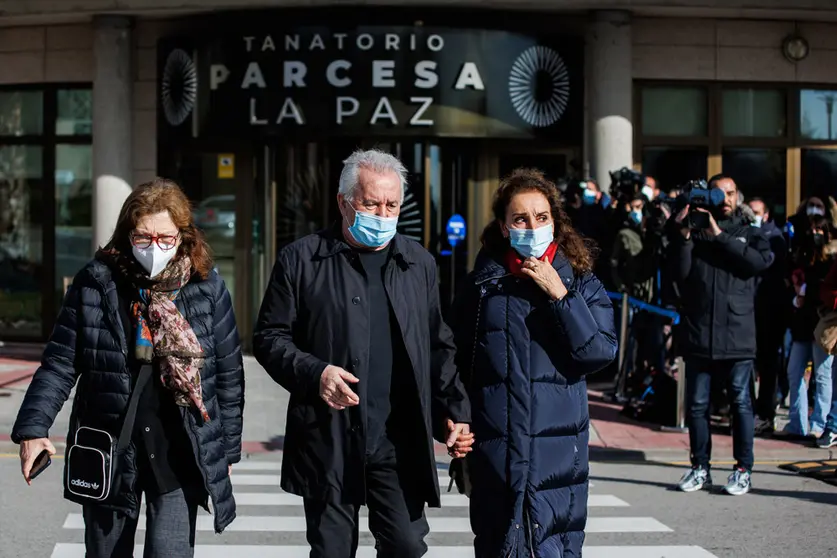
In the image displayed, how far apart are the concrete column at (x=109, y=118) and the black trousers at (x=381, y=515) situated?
41.4 feet

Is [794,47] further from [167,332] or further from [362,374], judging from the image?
[167,332]

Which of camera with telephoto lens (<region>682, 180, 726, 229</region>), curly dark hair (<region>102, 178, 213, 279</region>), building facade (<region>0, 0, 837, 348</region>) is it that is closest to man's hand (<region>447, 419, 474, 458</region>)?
curly dark hair (<region>102, 178, 213, 279</region>)

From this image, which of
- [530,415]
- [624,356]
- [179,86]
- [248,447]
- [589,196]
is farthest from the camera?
[179,86]

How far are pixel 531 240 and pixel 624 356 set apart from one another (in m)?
8.54

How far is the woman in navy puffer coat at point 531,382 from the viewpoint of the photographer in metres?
4.78

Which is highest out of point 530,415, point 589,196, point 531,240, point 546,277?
point 589,196

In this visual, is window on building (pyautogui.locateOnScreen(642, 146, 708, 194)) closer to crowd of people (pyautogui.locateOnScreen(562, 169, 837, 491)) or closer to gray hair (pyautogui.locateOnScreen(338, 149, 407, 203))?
crowd of people (pyautogui.locateOnScreen(562, 169, 837, 491))

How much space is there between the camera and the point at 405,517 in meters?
4.88

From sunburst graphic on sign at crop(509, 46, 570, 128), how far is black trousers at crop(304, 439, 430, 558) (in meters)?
Result: 11.7

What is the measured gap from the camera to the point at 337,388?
182 inches

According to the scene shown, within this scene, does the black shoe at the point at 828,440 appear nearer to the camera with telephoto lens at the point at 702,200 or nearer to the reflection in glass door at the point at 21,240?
the camera with telephoto lens at the point at 702,200

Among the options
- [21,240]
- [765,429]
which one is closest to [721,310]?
[765,429]

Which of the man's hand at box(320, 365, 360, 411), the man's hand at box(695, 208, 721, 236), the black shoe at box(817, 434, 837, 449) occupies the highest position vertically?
the man's hand at box(695, 208, 721, 236)

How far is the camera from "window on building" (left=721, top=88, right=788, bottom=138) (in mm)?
17016
